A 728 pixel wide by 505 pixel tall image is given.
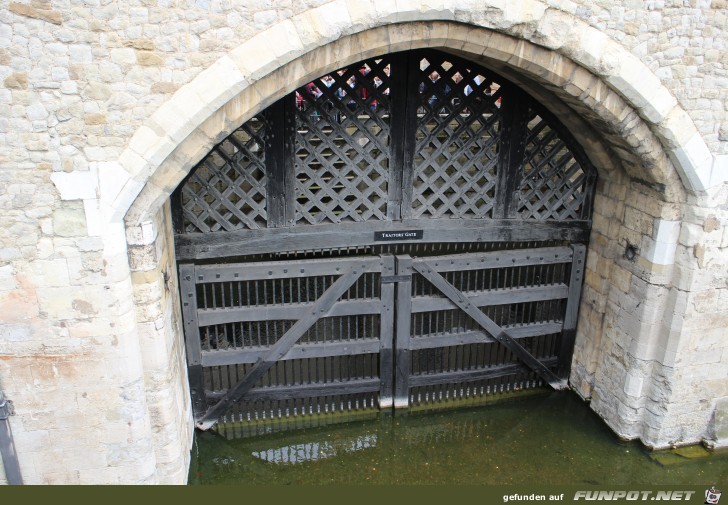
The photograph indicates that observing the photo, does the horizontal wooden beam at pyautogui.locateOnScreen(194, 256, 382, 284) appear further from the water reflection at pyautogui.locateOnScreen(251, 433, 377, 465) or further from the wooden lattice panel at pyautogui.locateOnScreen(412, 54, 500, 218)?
the water reflection at pyautogui.locateOnScreen(251, 433, 377, 465)

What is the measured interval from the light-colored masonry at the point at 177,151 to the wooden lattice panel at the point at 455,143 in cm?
41

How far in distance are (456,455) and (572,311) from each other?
1939 millimetres

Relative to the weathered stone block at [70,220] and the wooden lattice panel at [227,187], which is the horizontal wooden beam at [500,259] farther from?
the weathered stone block at [70,220]

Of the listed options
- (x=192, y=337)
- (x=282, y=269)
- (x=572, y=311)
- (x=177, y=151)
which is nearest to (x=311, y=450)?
(x=192, y=337)

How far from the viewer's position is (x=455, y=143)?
5.54 m

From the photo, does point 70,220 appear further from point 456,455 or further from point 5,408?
point 456,455

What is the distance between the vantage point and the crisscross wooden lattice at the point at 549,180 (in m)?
5.61

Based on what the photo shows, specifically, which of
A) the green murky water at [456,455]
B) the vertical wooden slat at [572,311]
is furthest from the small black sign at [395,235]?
the green murky water at [456,455]

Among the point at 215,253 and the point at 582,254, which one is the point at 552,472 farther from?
the point at 215,253

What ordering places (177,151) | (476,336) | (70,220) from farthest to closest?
(476,336)
(177,151)
(70,220)

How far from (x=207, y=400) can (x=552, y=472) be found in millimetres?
3216

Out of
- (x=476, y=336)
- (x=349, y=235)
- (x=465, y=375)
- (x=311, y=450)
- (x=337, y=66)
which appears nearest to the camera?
(x=337, y=66)

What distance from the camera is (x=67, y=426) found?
436cm

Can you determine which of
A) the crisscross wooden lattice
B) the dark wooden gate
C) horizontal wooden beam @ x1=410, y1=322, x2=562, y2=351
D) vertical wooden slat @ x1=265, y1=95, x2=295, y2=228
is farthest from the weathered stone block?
the crisscross wooden lattice
